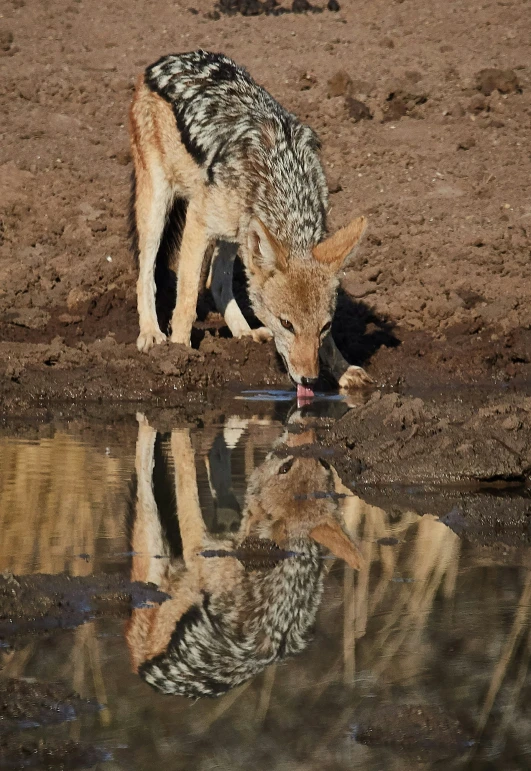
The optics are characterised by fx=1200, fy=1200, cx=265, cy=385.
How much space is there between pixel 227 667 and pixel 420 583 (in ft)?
3.32

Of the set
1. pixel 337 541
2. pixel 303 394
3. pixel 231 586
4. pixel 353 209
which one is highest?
pixel 231 586

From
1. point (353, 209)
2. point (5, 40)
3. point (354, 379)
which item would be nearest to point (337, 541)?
point (354, 379)

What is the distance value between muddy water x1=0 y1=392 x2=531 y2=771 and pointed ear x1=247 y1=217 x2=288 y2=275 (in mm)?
2475

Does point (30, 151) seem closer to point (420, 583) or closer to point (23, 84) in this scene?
point (23, 84)

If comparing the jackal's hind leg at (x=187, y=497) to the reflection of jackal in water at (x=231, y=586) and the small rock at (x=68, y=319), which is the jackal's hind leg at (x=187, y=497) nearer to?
the reflection of jackal in water at (x=231, y=586)

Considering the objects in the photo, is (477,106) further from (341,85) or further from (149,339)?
(149,339)

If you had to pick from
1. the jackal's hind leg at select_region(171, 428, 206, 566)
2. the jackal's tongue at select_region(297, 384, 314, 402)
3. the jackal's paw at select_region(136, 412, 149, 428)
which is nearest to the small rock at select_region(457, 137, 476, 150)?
the jackal's tongue at select_region(297, 384, 314, 402)

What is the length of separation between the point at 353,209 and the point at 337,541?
8130 mm

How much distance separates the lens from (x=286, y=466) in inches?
252

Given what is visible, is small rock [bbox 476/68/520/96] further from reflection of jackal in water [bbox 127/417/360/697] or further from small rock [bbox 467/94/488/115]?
reflection of jackal in water [bbox 127/417/360/697]

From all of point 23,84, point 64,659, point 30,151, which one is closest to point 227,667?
point 64,659

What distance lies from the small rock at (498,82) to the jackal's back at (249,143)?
657cm

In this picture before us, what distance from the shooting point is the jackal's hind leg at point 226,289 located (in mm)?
10172

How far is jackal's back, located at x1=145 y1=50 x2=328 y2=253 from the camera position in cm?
891
